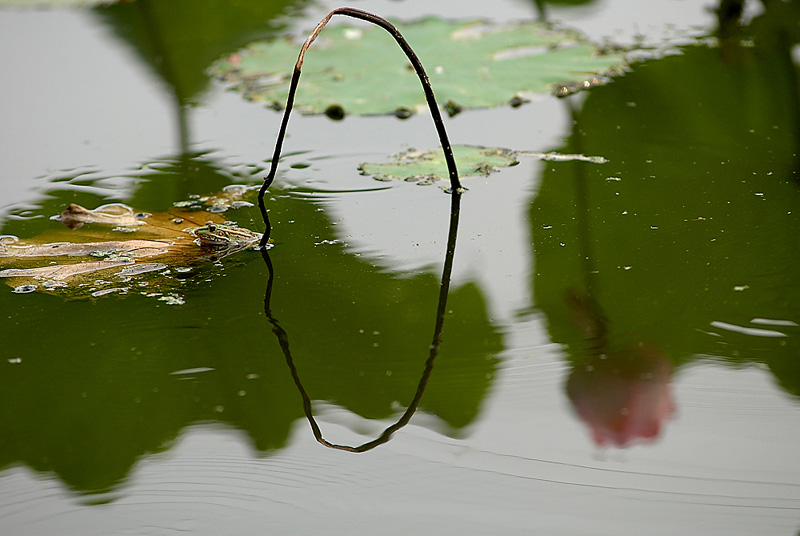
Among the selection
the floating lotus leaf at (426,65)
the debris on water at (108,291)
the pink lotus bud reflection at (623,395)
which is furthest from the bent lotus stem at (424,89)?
the pink lotus bud reflection at (623,395)

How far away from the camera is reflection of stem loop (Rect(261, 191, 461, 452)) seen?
968 millimetres

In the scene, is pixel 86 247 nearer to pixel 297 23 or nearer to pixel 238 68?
pixel 238 68

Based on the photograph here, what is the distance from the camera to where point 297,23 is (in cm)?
290

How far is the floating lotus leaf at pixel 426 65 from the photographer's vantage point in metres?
2.12

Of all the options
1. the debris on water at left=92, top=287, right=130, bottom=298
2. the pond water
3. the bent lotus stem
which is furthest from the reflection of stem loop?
the debris on water at left=92, top=287, right=130, bottom=298

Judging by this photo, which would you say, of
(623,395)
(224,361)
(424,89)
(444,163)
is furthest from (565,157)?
(224,361)

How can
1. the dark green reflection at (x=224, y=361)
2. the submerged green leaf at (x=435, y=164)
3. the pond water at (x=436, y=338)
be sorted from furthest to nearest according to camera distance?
the submerged green leaf at (x=435, y=164) → the dark green reflection at (x=224, y=361) → the pond water at (x=436, y=338)

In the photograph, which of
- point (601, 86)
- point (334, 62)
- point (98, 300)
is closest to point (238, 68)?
point (334, 62)

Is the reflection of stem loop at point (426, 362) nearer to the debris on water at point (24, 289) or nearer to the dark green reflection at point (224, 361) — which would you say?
the dark green reflection at point (224, 361)

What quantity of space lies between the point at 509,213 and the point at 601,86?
806 millimetres

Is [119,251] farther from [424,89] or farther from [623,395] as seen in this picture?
[623,395]

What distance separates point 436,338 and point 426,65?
54.6 inches

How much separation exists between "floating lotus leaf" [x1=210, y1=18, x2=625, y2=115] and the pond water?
0.34 ft

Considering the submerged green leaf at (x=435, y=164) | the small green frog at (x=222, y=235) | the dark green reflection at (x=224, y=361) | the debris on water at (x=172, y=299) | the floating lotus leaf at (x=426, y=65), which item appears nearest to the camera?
the dark green reflection at (x=224, y=361)
